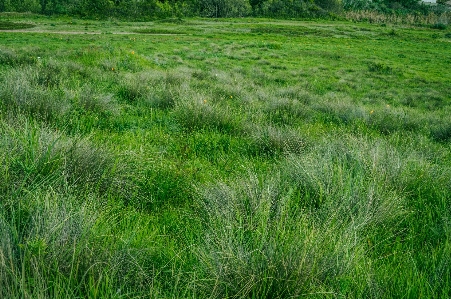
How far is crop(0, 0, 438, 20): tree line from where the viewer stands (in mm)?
55719

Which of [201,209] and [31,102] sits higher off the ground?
[31,102]

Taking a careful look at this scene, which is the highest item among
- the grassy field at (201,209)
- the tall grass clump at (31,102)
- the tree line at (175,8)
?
the tree line at (175,8)

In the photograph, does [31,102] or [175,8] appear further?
[175,8]

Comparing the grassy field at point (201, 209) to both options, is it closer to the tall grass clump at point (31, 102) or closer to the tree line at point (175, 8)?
the tall grass clump at point (31, 102)

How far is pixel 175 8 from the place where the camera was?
61.4 m

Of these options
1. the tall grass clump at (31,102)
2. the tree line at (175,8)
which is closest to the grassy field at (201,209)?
the tall grass clump at (31,102)

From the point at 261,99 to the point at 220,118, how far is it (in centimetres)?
453

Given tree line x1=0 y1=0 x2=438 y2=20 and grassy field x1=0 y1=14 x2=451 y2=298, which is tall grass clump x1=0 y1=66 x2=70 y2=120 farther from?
tree line x1=0 y1=0 x2=438 y2=20

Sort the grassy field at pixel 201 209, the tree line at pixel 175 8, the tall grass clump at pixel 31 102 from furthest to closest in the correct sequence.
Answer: the tree line at pixel 175 8, the tall grass clump at pixel 31 102, the grassy field at pixel 201 209

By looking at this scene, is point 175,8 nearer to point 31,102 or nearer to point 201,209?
point 31,102

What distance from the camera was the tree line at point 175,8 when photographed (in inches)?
2194

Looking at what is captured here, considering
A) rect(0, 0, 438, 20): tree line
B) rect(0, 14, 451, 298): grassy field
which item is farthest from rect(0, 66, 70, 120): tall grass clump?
rect(0, 0, 438, 20): tree line

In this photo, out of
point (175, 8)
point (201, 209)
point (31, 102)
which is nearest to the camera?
point (201, 209)

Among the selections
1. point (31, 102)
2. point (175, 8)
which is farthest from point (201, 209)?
point (175, 8)
